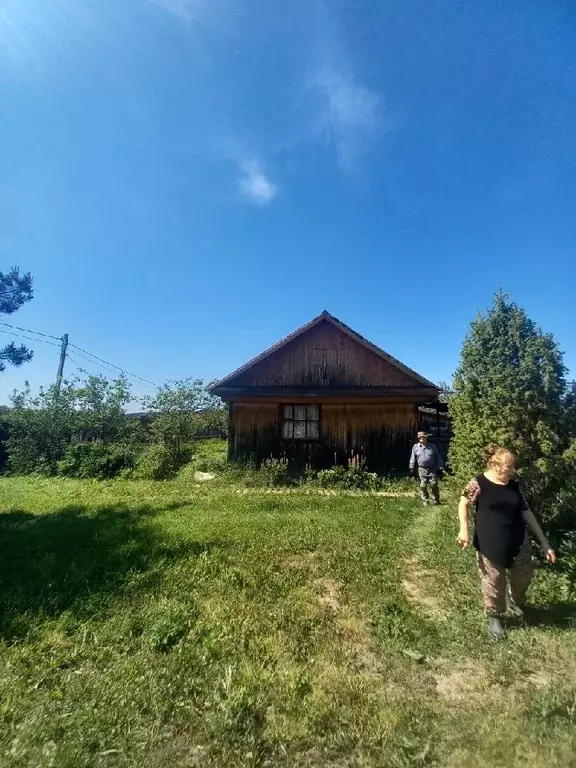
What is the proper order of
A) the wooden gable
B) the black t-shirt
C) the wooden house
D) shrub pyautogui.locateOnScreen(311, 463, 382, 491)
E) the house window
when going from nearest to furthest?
the black t-shirt, shrub pyautogui.locateOnScreen(311, 463, 382, 491), the wooden house, the house window, the wooden gable

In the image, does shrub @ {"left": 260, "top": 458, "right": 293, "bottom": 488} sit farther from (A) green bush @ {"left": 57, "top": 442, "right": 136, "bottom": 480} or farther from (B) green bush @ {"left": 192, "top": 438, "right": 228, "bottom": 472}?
(A) green bush @ {"left": 57, "top": 442, "right": 136, "bottom": 480}

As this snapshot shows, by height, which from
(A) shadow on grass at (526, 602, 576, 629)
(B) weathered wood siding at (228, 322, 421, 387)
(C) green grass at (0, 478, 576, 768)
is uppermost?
(B) weathered wood siding at (228, 322, 421, 387)

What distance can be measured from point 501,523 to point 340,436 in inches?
418

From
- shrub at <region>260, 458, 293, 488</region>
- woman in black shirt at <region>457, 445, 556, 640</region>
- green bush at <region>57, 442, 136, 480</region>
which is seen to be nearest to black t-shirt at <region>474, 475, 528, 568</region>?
woman in black shirt at <region>457, 445, 556, 640</region>

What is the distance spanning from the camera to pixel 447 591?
5.06m

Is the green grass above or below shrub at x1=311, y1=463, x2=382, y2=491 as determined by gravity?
below

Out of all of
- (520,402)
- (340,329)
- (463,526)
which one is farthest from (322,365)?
(463,526)

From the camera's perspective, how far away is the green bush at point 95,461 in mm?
16219

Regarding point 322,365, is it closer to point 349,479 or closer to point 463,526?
point 349,479

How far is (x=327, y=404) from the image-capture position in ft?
48.6

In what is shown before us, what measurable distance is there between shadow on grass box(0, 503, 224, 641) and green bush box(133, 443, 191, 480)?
5.86 m

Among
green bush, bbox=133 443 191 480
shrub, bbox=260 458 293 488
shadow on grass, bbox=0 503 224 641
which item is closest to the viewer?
shadow on grass, bbox=0 503 224 641

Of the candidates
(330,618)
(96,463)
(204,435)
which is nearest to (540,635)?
(330,618)

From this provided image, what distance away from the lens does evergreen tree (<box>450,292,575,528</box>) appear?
17.2 feet
